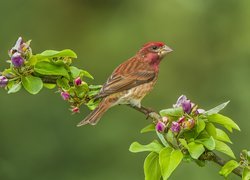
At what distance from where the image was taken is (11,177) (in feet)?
42.1

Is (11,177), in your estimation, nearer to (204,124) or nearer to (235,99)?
(235,99)

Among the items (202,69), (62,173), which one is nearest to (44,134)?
(62,173)

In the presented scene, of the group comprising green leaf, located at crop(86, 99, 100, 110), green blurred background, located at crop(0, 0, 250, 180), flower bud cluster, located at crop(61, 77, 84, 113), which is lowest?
green blurred background, located at crop(0, 0, 250, 180)

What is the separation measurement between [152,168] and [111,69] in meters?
10.2

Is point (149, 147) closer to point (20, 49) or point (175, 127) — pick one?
point (175, 127)

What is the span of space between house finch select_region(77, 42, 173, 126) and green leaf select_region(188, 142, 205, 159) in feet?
6.53

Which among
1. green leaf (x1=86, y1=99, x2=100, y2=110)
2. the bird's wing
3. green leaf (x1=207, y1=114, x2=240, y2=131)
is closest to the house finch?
the bird's wing

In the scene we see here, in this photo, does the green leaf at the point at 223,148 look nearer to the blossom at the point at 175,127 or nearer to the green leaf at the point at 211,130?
the green leaf at the point at 211,130

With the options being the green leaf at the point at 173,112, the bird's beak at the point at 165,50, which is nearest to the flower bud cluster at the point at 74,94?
the green leaf at the point at 173,112

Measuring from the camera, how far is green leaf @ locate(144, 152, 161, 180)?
4.19 meters

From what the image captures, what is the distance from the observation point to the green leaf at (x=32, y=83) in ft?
14.7

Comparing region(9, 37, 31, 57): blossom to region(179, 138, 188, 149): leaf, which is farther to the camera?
region(9, 37, 31, 57): blossom

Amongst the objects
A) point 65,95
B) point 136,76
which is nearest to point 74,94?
point 65,95

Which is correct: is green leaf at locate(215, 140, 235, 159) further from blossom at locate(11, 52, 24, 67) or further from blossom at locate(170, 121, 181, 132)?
blossom at locate(11, 52, 24, 67)
